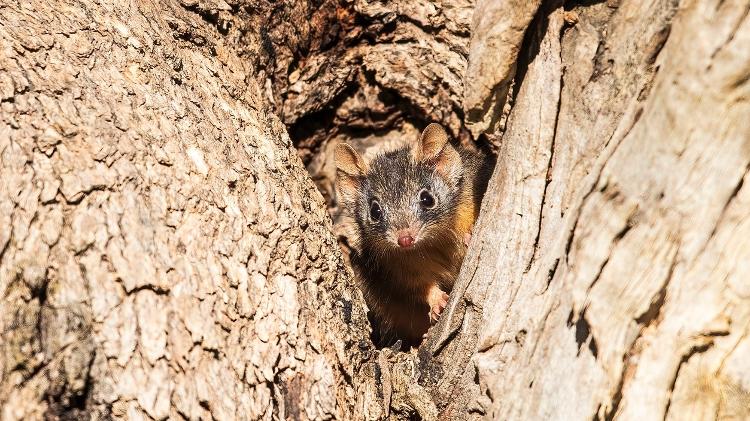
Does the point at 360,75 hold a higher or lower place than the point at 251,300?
higher

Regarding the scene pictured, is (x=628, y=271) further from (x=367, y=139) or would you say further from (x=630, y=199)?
(x=367, y=139)

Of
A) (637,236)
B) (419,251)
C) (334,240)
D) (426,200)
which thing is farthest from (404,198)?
(637,236)

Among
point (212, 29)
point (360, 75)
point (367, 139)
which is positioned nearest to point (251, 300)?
point (212, 29)

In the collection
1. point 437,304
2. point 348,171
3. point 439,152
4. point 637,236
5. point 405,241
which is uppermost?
point 637,236

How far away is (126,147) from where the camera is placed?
3.86 meters

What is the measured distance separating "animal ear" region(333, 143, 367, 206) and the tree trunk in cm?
183

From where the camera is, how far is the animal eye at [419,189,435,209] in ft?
22.4

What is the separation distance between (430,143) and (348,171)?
2.60ft

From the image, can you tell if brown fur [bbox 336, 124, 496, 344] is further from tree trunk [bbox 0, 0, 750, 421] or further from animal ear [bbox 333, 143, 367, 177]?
tree trunk [bbox 0, 0, 750, 421]

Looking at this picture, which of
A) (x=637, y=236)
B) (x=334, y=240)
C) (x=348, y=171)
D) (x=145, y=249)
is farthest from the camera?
(x=348, y=171)

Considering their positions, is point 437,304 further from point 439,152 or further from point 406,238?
point 439,152

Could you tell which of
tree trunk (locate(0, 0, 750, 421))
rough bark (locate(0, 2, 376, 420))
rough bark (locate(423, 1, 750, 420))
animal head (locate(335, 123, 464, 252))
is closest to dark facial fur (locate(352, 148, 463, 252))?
animal head (locate(335, 123, 464, 252))

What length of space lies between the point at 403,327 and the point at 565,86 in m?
3.68

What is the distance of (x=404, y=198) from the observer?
6.82 metres
